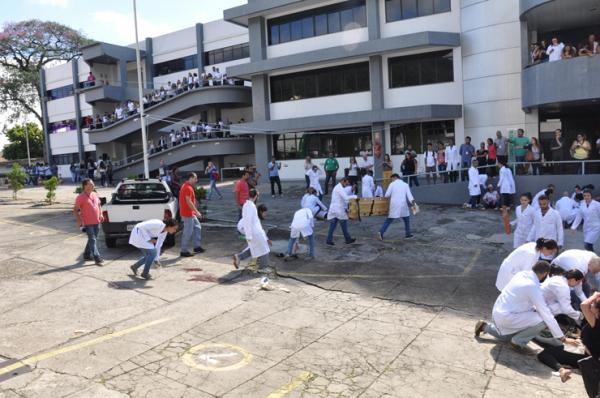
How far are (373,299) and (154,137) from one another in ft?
102

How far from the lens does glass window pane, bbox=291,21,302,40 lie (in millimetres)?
25750

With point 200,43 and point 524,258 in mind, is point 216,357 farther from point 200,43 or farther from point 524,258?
point 200,43

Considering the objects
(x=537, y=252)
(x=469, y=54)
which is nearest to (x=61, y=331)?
(x=537, y=252)

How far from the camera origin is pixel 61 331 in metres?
6.88

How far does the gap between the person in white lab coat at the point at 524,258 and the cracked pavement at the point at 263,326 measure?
736 mm

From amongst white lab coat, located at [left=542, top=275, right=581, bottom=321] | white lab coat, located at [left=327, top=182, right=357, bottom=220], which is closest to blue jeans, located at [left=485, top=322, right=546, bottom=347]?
white lab coat, located at [left=542, top=275, right=581, bottom=321]

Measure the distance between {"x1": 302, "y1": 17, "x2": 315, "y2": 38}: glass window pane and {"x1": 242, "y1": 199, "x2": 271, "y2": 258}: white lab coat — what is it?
17693 mm

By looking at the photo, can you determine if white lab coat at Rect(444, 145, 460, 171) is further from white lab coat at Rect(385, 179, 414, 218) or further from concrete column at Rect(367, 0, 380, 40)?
concrete column at Rect(367, 0, 380, 40)

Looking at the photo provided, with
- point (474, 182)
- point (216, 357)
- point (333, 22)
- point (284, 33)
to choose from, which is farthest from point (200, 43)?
point (216, 357)

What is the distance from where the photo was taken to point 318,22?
82.7 ft

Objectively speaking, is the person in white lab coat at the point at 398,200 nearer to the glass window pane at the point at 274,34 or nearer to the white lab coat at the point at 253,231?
the white lab coat at the point at 253,231

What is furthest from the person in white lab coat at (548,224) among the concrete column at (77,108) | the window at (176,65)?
the concrete column at (77,108)

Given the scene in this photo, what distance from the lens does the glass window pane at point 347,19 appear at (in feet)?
79.6

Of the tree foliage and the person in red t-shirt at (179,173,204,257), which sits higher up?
the tree foliage
